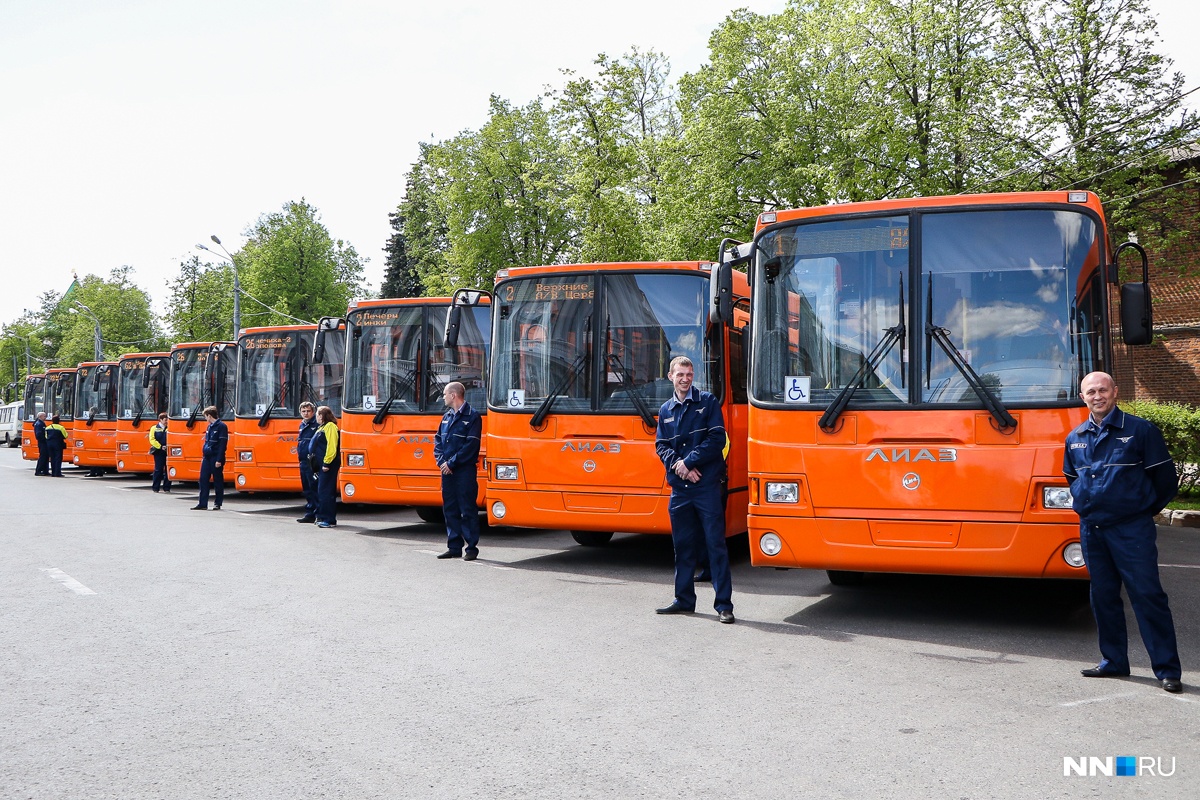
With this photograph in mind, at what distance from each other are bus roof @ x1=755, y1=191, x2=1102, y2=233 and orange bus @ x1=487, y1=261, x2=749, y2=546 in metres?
2.15

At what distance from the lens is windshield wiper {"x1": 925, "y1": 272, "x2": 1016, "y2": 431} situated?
7293 millimetres

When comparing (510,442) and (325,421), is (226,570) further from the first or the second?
(325,421)

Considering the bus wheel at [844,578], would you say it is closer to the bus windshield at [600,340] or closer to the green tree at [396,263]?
the bus windshield at [600,340]

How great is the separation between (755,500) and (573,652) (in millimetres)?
2012

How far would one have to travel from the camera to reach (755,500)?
8.04 m

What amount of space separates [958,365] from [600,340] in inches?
163

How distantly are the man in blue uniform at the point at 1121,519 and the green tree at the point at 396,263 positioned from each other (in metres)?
66.1

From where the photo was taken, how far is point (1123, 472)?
600 centimetres

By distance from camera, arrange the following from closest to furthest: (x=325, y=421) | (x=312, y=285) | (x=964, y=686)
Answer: (x=964, y=686)
(x=325, y=421)
(x=312, y=285)

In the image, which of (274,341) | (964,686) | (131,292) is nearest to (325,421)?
(274,341)

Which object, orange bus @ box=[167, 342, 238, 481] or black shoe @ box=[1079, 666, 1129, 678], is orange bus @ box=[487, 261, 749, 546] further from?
orange bus @ box=[167, 342, 238, 481]

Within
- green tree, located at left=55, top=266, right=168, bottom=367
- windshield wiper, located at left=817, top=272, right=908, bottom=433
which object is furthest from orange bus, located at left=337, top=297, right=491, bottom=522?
green tree, located at left=55, top=266, right=168, bottom=367

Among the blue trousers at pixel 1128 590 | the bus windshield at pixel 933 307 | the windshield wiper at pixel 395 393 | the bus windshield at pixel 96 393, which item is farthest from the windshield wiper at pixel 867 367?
the bus windshield at pixel 96 393

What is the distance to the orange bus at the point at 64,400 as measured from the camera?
32.6m
